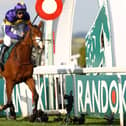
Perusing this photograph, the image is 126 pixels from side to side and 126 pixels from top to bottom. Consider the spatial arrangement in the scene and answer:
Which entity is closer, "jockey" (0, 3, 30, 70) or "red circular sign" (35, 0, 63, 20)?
"red circular sign" (35, 0, 63, 20)

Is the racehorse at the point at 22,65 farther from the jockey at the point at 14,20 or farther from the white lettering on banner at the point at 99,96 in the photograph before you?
the white lettering on banner at the point at 99,96

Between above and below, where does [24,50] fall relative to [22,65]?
above

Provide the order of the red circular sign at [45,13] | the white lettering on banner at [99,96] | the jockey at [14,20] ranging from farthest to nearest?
the jockey at [14,20] < the red circular sign at [45,13] < the white lettering on banner at [99,96]

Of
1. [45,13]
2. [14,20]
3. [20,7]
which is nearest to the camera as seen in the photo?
[45,13]

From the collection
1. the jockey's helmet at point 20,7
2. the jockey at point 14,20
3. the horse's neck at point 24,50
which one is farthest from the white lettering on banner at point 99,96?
the jockey's helmet at point 20,7

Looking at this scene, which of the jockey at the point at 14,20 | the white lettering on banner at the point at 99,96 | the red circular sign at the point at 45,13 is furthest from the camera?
the jockey at the point at 14,20

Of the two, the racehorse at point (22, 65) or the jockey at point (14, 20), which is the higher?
the jockey at point (14, 20)

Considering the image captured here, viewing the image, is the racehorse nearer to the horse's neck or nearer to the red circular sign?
the horse's neck

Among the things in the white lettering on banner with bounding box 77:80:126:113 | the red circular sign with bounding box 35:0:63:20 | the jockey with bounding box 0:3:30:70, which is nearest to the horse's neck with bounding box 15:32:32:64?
the jockey with bounding box 0:3:30:70

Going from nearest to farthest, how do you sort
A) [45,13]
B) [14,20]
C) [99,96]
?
[99,96] → [45,13] → [14,20]

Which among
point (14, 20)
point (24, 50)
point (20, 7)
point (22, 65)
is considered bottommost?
point (22, 65)

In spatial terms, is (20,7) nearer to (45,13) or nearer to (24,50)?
(45,13)

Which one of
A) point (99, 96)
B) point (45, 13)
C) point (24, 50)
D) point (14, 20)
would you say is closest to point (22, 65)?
point (24, 50)

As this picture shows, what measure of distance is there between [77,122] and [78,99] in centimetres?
60
